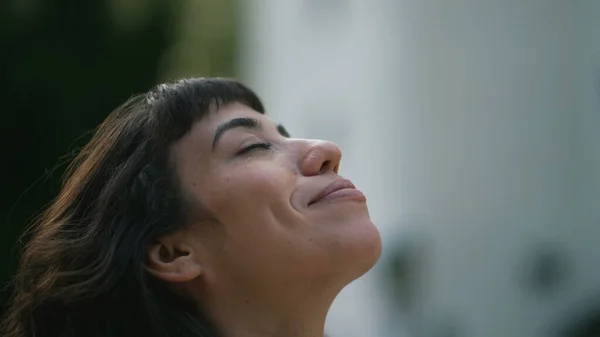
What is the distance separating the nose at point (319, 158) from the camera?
2.32 meters

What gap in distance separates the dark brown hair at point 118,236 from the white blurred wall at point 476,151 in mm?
6362

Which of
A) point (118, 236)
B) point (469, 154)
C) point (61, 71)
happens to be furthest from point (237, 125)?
point (469, 154)

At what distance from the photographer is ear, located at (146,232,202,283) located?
A: 7.27 ft

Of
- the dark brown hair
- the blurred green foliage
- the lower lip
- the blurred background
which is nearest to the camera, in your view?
the dark brown hair

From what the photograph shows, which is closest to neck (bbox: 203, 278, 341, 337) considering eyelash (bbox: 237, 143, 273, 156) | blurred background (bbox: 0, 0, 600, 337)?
eyelash (bbox: 237, 143, 273, 156)

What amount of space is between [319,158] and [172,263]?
0.48m

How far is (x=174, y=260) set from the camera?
2.25 meters

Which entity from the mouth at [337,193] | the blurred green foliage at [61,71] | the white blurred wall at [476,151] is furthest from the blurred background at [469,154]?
the mouth at [337,193]

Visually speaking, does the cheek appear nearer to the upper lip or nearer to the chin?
the upper lip

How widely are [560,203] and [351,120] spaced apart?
3.08 m

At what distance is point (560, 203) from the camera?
28.1 feet

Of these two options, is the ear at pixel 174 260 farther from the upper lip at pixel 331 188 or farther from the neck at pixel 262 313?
the upper lip at pixel 331 188

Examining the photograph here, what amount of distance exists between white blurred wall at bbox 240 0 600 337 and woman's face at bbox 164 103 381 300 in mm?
6412

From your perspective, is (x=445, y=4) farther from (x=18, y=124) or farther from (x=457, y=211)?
(x=18, y=124)
